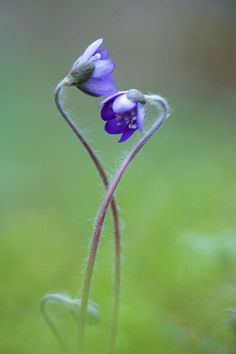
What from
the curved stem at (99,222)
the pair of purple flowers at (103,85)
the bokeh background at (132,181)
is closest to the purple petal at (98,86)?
the pair of purple flowers at (103,85)

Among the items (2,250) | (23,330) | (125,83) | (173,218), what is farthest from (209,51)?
(23,330)

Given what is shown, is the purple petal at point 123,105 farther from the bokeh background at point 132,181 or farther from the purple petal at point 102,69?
the bokeh background at point 132,181

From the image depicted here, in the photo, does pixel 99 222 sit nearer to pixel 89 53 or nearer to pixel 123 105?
pixel 123 105

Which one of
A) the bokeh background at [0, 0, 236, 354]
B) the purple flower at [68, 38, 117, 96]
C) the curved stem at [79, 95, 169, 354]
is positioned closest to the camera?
the curved stem at [79, 95, 169, 354]

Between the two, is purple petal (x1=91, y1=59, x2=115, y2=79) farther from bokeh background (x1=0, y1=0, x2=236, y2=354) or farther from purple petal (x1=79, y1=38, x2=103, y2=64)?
bokeh background (x1=0, y1=0, x2=236, y2=354)

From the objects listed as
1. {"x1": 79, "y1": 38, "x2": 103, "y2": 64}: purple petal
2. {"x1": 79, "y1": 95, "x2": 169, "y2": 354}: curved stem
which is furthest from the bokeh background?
{"x1": 79, "y1": 38, "x2": 103, "y2": 64}: purple petal

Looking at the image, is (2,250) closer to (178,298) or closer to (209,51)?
(178,298)
